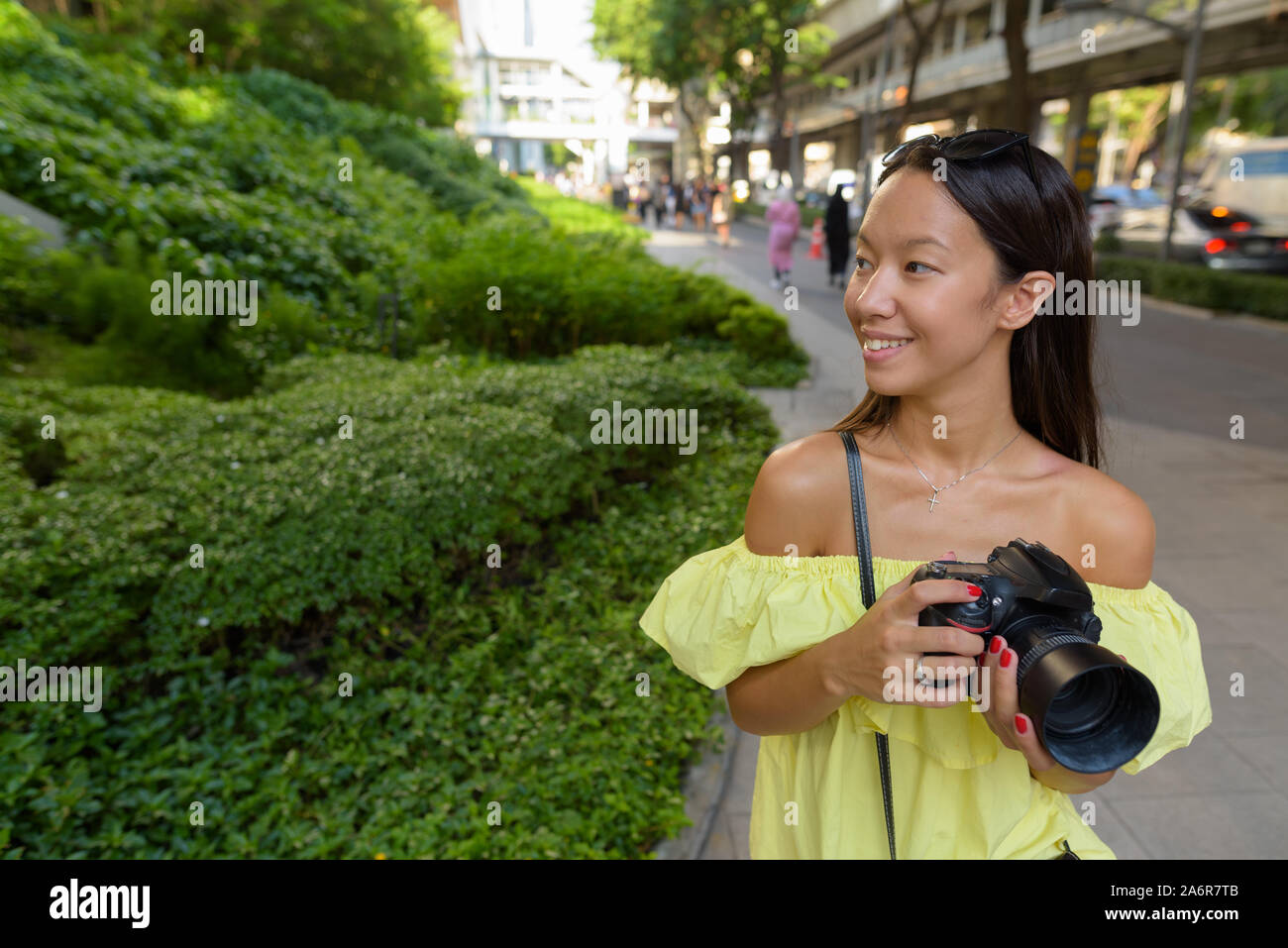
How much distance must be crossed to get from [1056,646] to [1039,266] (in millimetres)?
578

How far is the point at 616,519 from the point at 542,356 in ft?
10.3

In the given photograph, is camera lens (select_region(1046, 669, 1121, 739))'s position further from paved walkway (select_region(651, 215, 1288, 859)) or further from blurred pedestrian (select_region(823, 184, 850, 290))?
blurred pedestrian (select_region(823, 184, 850, 290))

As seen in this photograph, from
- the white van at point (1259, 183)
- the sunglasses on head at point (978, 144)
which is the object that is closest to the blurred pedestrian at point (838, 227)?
the white van at point (1259, 183)

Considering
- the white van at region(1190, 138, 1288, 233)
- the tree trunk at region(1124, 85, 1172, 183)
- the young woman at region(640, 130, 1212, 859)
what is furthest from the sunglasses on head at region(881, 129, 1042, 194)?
the tree trunk at region(1124, 85, 1172, 183)

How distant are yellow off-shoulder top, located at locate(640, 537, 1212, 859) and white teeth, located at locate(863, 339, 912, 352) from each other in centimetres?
32

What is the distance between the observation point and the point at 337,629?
3.93 m

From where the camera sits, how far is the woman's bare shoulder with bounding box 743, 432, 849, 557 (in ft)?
4.51

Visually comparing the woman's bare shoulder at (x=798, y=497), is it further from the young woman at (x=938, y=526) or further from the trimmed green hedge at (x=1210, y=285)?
the trimmed green hedge at (x=1210, y=285)

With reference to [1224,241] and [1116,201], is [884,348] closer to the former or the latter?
[1224,241]

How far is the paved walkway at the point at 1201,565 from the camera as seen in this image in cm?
299

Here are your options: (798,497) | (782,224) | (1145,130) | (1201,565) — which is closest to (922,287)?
(798,497)

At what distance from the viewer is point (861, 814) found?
1432 mm

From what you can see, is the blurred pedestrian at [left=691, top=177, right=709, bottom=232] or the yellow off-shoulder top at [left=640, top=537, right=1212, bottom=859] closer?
the yellow off-shoulder top at [left=640, top=537, right=1212, bottom=859]

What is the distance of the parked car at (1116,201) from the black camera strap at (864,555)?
27.0m
